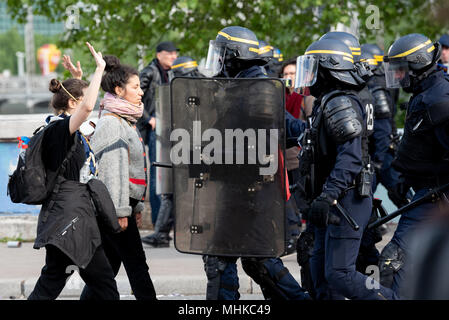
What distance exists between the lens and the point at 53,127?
418 cm

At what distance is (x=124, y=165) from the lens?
4.76 metres

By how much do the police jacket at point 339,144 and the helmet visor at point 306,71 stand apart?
155mm

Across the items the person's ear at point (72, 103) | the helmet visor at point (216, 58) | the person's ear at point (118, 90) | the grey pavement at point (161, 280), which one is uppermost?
the helmet visor at point (216, 58)

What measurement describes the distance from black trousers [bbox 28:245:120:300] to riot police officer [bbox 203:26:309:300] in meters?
0.64

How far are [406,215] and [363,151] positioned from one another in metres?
0.48

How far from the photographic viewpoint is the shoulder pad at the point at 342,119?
4234 mm

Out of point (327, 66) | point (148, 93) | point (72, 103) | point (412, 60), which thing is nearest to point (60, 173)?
point (72, 103)

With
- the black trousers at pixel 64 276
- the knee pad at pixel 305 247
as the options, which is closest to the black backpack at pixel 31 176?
the black trousers at pixel 64 276

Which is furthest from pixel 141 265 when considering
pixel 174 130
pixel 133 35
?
pixel 133 35

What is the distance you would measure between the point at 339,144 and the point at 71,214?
4.89 ft

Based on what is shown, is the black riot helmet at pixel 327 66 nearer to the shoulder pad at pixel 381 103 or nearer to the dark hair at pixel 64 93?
the dark hair at pixel 64 93

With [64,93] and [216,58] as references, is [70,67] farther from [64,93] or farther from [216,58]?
[216,58]

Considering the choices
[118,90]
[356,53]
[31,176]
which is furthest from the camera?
[118,90]
